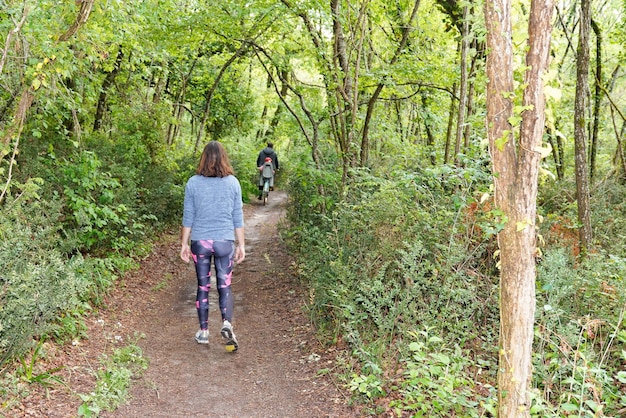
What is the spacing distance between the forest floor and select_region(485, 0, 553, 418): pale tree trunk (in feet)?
A: 5.98

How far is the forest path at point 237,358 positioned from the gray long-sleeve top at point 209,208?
139 cm

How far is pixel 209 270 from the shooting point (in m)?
5.96

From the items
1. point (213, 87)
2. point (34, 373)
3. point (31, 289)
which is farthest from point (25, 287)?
point (213, 87)

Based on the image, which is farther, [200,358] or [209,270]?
[209,270]

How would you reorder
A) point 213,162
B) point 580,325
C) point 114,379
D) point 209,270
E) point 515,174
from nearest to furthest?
1. point 515,174
2. point 580,325
3. point 114,379
4. point 213,162
5. point 209,270

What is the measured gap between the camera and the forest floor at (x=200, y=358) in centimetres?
466

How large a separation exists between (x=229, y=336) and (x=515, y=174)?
12.9 ft

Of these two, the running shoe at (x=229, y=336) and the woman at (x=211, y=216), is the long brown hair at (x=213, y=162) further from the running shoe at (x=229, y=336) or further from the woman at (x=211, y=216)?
the running shoe at (x=229, y=336)

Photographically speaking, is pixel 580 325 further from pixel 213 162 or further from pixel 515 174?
pixel 213 162

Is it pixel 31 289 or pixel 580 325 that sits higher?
pixel 31 289

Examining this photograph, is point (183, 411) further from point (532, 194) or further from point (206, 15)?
point (206, 15)

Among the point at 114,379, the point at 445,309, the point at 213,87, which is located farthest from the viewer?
the point at 213,87

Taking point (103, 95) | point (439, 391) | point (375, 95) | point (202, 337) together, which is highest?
point (103, 95)

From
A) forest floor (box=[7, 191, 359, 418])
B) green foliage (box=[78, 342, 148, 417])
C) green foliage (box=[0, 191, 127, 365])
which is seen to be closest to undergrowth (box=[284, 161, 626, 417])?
forest floor (box=[7, 191, 359, 418])
